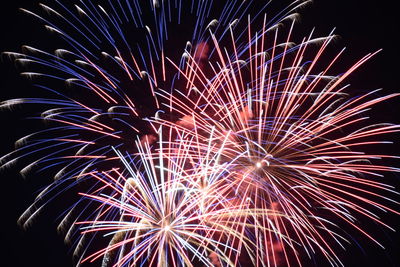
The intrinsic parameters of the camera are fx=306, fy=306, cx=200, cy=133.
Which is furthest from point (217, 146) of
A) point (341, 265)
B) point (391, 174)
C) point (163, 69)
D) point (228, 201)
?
point (341, 265)

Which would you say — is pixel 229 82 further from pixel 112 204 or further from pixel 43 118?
pixel 43 118

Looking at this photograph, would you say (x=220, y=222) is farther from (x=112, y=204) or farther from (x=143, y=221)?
(x=112, y=204)

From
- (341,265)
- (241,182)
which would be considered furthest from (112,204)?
(341,265)

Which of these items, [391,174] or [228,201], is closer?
[228,201]

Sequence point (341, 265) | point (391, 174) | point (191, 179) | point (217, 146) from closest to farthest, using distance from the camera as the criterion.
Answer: point (191, 179), point (217, 146), point (391, 174), point (341, 265)

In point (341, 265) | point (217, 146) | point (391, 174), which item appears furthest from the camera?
point (341, 265)

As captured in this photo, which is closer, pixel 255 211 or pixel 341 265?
pixel 255 211

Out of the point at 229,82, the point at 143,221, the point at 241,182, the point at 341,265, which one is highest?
the point at 229,82

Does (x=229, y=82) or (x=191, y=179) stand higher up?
(x=229, y=82)

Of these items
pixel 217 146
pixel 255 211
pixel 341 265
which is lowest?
pixel 341 265
